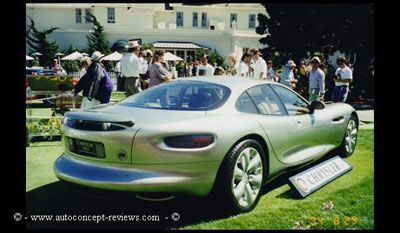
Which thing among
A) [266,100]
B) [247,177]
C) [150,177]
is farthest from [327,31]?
[150,177]

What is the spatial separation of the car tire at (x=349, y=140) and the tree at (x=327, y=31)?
10.5 metres

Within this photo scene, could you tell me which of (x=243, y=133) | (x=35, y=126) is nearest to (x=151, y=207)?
(x=243, y=133)

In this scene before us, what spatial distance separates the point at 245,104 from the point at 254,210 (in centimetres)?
112

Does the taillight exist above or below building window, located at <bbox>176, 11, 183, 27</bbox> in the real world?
below

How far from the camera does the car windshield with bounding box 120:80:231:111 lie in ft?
11.8

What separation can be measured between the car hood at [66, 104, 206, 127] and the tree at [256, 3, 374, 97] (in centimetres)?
1389

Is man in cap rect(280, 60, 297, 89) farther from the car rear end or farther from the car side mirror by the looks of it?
the car rear end

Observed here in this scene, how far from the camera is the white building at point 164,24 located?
34625mm

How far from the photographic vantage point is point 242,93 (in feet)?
12.6

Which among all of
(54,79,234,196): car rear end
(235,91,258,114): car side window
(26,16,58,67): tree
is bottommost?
(54,79,234,196): car rear end

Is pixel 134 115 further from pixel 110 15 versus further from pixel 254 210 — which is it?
pixel 110 15

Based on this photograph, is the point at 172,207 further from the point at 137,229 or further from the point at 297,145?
the point at 297,145

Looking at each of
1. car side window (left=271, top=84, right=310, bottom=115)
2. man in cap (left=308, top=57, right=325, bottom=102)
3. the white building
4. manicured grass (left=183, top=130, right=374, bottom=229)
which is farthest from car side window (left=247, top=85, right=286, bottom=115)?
the white building

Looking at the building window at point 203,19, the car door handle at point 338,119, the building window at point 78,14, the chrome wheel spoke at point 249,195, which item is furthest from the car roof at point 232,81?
the building window at point 78,14
